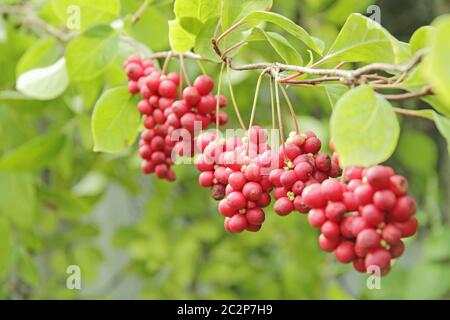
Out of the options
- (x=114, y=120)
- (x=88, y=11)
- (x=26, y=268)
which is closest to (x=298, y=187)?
(x=114, y=120)

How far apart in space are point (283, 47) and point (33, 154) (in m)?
0.58

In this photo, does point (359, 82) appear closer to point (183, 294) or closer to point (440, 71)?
point (440, 71)

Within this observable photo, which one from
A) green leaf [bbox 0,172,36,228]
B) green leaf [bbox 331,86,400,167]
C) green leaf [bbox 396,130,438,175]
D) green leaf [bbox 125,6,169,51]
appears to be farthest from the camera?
green leaf [bbox 396,130,438,175]

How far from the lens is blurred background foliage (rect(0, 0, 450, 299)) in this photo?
3.55 feet

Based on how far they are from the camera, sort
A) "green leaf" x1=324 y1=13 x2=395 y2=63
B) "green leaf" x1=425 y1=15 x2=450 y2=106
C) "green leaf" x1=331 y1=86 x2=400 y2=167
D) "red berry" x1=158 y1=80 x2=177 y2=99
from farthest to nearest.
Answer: "red berry" x1=158 y1=80 x2=177 y2=99, "green leaf" x1=324 y1=13 x2=395 y2=63, "green leaf" x1=331 y1=86 x2=400 y2=167, "green leaf" x1=425 y1=15 x2=450 y2=106

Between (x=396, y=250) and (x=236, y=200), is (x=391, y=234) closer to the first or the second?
(x=396, y=250)

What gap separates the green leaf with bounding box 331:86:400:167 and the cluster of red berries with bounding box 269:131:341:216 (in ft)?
0.24

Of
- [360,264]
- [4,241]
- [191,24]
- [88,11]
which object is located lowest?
[360,264]

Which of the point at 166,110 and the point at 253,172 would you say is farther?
the point at 166,110

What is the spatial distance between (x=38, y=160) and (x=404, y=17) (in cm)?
104

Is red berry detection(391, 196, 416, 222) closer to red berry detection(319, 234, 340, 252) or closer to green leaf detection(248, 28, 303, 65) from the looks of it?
red berry detection(319, 234, 340, 252)

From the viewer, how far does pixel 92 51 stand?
30.0 inches

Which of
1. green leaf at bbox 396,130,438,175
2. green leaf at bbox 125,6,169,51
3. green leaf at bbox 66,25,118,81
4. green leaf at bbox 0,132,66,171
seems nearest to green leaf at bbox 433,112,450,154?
green leaf at bbox 66,25,118,81

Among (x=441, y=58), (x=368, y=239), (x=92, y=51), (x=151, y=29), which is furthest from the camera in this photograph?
(x=151, y=29)
